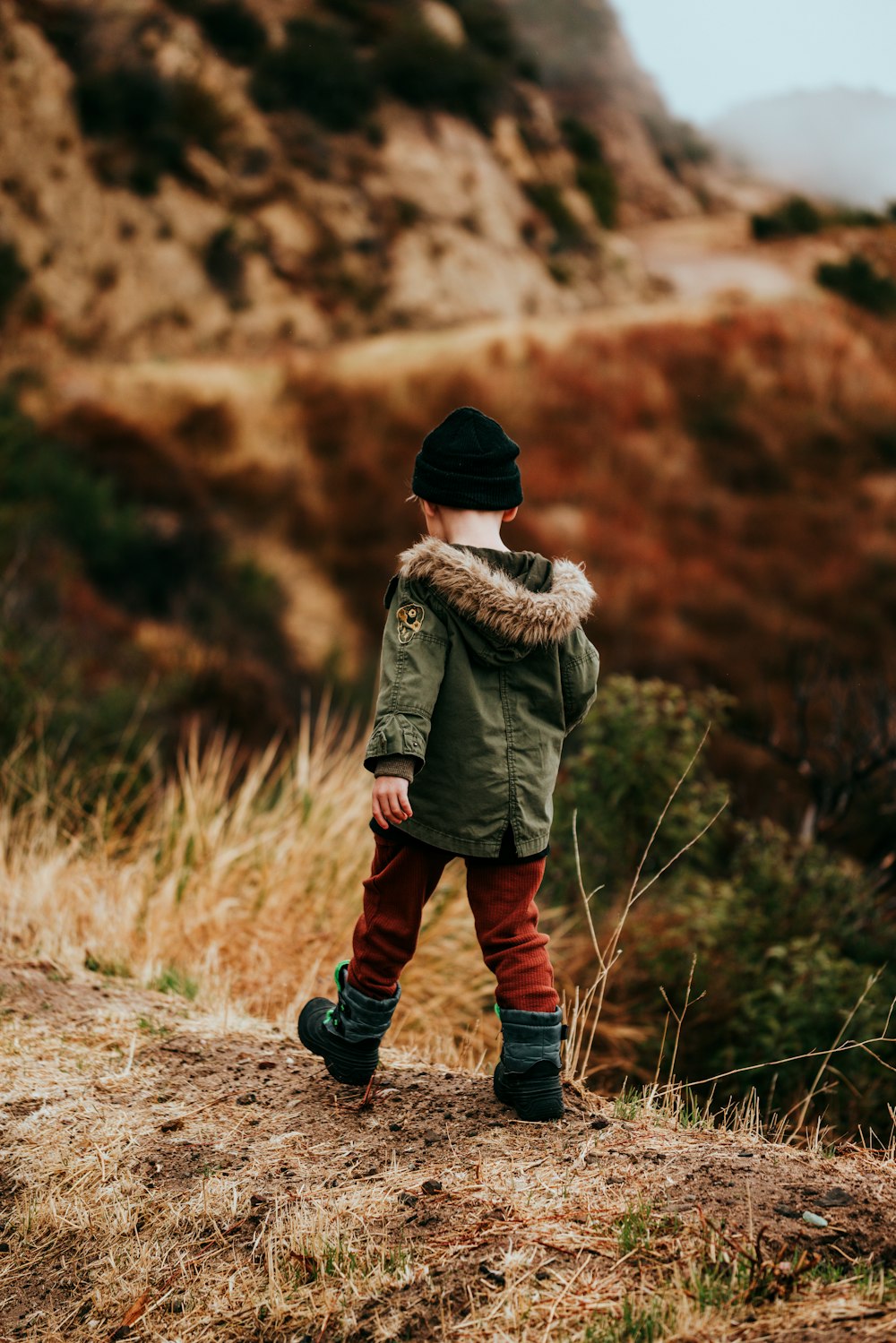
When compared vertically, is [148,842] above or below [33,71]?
below

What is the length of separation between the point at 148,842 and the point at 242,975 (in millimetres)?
2077

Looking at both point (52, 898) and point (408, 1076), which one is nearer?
point (408, 1076)

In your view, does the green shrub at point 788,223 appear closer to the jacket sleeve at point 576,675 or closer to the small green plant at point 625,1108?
the jacket sleeve at point 576,675

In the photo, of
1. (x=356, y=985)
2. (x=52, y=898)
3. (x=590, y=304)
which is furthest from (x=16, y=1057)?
(x=590, y=304)

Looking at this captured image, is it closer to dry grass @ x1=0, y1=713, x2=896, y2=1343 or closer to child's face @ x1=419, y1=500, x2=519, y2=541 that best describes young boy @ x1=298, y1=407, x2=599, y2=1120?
child's face @ x1=419, y1=500, x2=519, y2=541

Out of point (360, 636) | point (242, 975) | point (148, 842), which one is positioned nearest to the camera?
point (242, 975)

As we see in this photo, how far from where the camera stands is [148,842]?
6.30 m

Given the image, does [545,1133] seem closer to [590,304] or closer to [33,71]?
[33,71]

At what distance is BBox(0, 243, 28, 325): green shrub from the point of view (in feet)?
68.0

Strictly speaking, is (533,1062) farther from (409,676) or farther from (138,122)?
(138,122)

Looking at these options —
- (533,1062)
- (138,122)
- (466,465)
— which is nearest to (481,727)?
(466,465)

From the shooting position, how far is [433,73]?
3014 cm

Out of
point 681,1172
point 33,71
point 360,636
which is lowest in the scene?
point 360,636

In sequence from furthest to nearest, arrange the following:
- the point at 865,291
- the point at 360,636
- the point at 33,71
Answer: the point at 865,291 < the point at 33,71 < the point at 360,636
